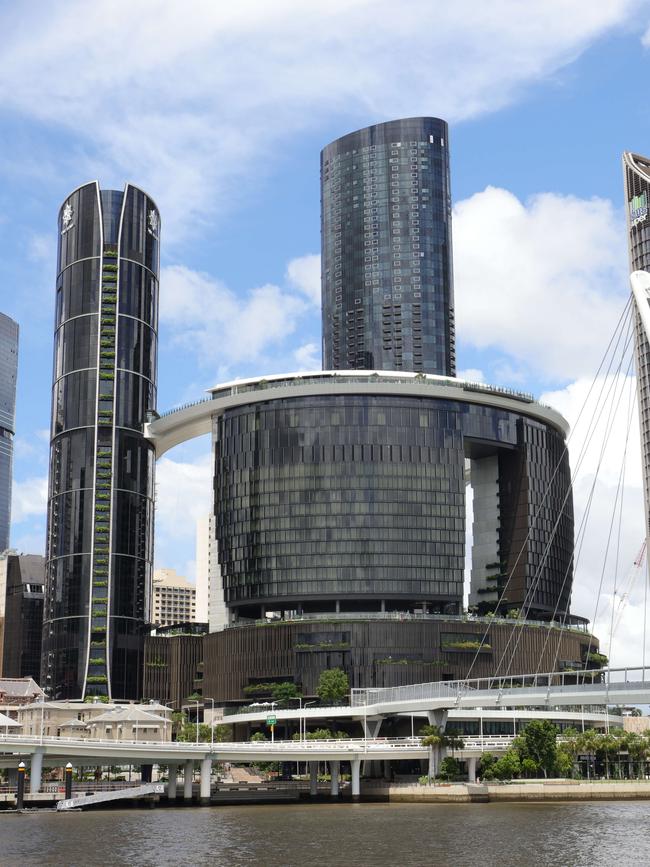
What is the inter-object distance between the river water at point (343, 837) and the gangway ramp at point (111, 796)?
765 centimetres

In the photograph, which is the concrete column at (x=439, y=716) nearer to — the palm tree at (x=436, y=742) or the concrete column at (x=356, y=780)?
the palm tree at (x=436, y=742)

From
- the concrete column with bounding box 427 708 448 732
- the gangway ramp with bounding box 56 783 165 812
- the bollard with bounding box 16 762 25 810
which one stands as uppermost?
the concrete column with bounding box 427 708 448 732

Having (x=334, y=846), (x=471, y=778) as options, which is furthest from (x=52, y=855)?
(x=471, y=778)

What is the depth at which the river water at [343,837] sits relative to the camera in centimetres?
8156

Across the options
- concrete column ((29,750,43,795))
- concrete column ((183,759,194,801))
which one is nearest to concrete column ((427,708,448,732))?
concrete column ((183,759,194,801))

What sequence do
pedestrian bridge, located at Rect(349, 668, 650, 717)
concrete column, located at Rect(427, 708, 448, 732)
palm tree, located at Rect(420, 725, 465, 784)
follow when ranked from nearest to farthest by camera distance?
pedestrian bridge, located at Rect(349, 668, 650, 717) → palm tree, located at Rect(420, 725, 465, 784) → concrete column, located at Rect(427, 708, 448, 732)

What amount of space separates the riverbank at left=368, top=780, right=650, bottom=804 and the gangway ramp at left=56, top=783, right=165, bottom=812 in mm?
30703

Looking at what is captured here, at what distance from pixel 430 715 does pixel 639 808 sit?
146 feet

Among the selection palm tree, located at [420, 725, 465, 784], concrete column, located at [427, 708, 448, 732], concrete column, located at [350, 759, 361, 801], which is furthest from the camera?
concrete column, located at [427, 708, 448, 732]

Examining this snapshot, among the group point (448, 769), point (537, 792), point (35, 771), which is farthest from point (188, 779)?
point (537, 792)

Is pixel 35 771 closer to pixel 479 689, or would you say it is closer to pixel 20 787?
pixel 20 787

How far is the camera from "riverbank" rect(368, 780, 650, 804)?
14325 centimetres

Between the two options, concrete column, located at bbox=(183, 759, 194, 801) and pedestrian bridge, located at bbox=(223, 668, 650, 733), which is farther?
concrete column, located at bbox=(183, 759, 194, 801)

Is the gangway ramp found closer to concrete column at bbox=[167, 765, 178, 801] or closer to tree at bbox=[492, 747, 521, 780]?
concrete column at bbox=[167, 765, 178, 801]
